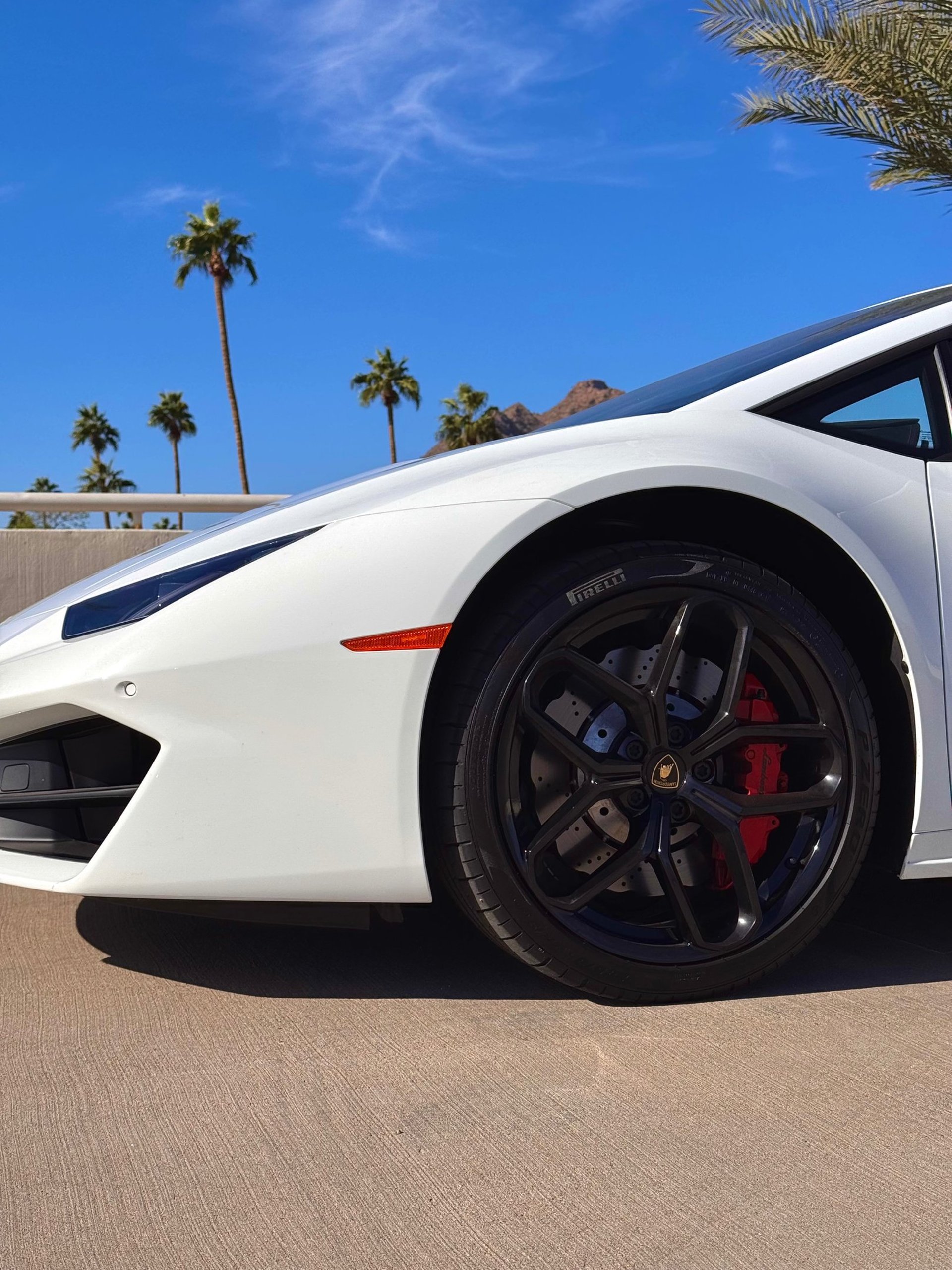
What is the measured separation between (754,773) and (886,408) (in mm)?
784

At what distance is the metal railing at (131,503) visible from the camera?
16.4ft

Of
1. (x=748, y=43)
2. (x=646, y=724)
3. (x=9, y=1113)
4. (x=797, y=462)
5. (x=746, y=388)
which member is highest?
(x=748, y=43)

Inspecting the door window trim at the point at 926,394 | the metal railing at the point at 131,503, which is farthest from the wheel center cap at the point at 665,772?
the metal railing at the point at 131,503

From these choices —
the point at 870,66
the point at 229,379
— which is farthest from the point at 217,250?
the point at 870,66

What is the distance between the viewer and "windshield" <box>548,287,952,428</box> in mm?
2322

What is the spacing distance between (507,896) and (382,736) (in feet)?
1.17

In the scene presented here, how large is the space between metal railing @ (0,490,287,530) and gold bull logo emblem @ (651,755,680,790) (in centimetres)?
316

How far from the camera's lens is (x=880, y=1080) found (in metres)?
1.76

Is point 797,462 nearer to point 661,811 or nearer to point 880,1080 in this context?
point 661,811

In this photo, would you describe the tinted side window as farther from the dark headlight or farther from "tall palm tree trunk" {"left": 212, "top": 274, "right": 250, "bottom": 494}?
"tall palm tree trunk" {"left": 212, "top": 274, "right": 250, "bottom": 494}

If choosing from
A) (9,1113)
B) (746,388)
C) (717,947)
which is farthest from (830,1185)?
(746,388)

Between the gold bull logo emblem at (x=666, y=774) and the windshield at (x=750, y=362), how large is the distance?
0.71 metres

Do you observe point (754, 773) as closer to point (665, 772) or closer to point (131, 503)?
point (665, 772)

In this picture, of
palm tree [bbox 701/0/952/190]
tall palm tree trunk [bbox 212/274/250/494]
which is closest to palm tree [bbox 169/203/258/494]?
tall palm tree trunk [bbox 212/274/250/494]
